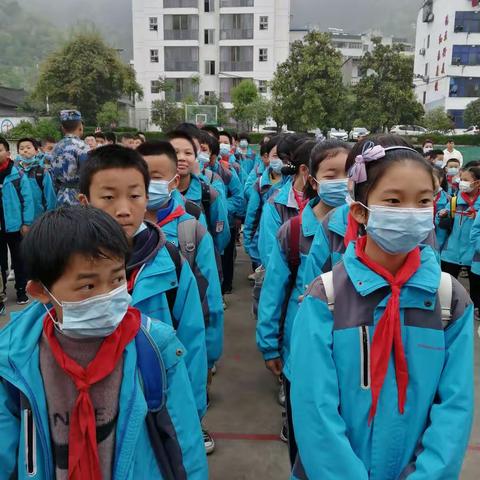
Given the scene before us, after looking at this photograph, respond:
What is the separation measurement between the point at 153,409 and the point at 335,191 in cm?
170

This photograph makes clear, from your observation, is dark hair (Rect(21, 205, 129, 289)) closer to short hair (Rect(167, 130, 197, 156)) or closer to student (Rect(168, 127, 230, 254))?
student (Rect(168, 127, 230, 254))

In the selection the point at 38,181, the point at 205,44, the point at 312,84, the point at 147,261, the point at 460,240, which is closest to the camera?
the point at 147,261

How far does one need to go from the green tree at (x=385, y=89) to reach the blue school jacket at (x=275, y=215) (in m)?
22.4

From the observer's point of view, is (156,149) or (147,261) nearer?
(147,261)

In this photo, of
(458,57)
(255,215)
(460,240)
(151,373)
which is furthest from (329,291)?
(458,57)

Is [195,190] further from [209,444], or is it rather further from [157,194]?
[209,444]

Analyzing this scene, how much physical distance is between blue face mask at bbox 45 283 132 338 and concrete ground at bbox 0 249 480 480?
6.25ft

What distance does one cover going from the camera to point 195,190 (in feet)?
12.9

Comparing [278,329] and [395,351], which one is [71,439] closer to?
[395,351]

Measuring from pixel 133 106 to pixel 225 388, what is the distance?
134ft

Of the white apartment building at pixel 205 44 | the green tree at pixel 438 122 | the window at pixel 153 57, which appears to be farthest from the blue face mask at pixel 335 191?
the window at pixel 153 57

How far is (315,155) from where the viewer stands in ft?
9.97

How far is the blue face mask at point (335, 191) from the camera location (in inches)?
113

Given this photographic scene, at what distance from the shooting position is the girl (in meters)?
2.70
